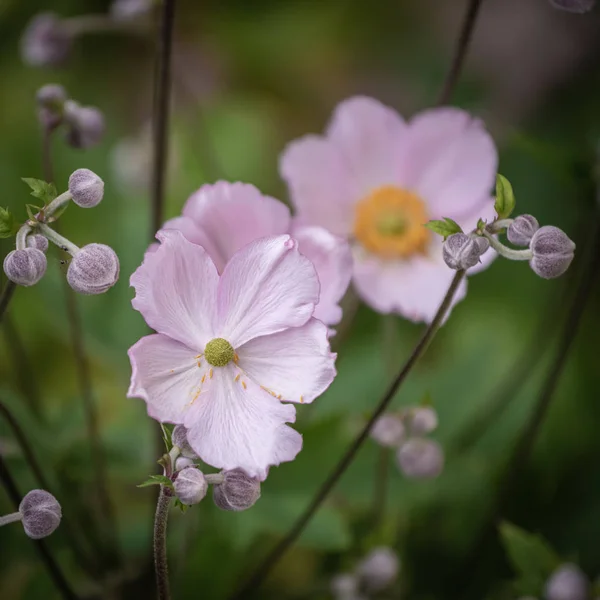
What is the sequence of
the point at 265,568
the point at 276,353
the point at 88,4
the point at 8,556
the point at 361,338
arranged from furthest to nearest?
the point at 88,4, the point at 361,338, the point at 8,556, the point at 265,568, the point at 276,353

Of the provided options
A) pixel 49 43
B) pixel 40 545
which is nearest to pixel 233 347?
Answer: pixel 40 545

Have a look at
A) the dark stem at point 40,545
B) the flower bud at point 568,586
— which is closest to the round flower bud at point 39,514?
the dark stem at point 40,545

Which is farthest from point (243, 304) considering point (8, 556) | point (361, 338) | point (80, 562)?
point (361, 338)

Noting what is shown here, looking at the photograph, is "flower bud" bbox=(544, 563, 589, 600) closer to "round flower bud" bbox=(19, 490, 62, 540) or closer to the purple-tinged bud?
"round flower bud" bbox=(19, 490, 62, 540)

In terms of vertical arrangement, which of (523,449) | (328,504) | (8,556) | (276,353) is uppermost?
(276,353)

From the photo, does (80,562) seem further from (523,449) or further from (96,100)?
(96,100)

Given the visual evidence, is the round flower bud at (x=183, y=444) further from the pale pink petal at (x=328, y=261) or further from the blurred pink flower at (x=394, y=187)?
the blurred pink flower at (x=394, y=187)

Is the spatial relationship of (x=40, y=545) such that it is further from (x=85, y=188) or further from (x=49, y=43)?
(x=49, y=43)
